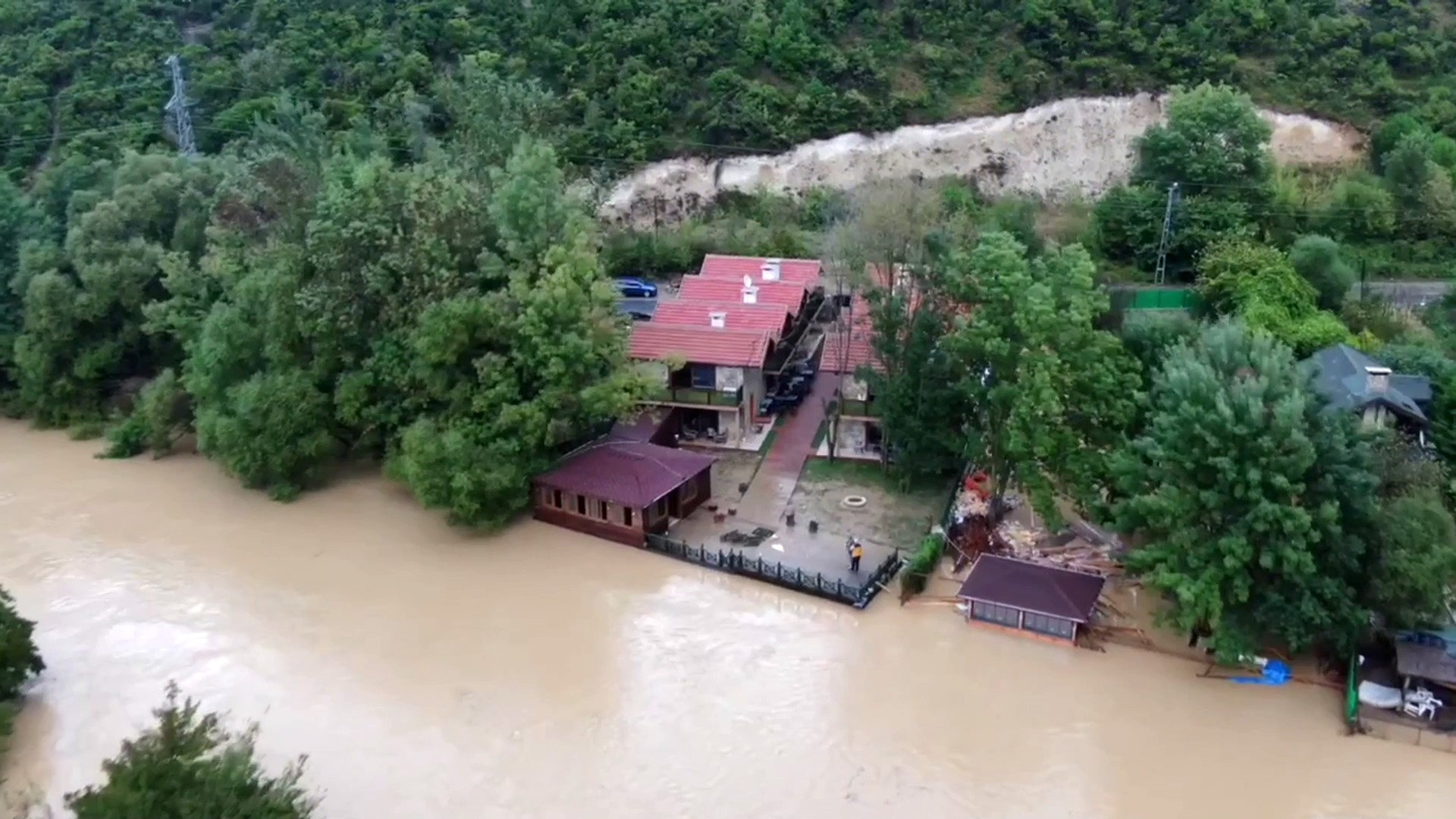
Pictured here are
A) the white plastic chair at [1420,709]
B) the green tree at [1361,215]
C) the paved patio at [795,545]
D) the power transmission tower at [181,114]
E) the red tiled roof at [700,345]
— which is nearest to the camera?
the white plastic chair at [1420,709]

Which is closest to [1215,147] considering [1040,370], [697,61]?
[1040,370]

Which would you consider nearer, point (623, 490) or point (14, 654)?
point (14, 654)

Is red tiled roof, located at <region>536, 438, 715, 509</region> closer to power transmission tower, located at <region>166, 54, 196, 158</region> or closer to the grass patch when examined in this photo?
the grass patch

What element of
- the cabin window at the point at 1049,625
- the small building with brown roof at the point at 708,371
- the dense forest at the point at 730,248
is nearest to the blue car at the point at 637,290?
the dense forest at the point at 730,248

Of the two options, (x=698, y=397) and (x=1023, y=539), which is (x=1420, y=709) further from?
(x=698, y=397)

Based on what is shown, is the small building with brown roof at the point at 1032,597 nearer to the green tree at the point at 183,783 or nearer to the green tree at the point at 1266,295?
the green tree at the point at 1266,295

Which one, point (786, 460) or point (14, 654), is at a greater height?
point (786, 460)
